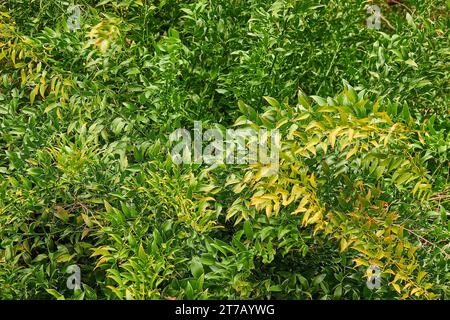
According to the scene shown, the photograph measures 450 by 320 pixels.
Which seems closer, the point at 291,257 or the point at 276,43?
the point at 291,257

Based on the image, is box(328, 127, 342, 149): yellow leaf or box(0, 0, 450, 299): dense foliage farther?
box(0, 0, 450, 299): dense foliage

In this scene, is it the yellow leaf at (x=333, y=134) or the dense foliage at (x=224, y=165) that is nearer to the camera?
the yellow leaf at (x=333, y=134)

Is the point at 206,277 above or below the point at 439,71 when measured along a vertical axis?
below

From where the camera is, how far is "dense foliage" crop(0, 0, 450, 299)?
7.79ft

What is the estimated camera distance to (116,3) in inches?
120

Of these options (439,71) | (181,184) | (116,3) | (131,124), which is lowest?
(181,184)

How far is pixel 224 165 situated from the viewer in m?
2.47

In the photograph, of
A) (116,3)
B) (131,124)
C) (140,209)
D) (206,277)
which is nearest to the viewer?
(206,277)

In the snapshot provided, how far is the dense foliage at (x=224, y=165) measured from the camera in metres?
2.37

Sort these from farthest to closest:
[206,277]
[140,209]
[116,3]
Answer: [116,3]
[140,209]
[206,277]

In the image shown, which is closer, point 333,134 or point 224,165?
point 333,134
